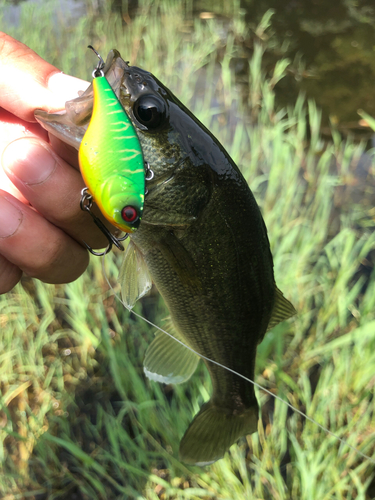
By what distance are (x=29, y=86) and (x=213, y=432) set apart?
54.8 inches

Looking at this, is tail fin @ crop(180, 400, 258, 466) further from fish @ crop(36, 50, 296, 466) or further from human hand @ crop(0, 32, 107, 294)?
human hand @ crop(0, 32, 107, 294)

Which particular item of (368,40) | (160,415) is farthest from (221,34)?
(160,415)

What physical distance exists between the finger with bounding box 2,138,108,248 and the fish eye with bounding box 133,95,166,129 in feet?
1.41

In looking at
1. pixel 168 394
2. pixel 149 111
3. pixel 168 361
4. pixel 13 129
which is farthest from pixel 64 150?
pixel 168 394

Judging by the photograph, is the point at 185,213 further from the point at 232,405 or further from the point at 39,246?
the point at 232,405

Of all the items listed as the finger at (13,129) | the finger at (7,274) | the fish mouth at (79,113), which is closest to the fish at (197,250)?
the fish mouth at (79,113)

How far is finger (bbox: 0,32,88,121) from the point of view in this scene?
1282 mm

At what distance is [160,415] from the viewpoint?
6.51 feet

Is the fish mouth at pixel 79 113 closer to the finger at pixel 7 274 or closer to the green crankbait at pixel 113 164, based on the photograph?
the green crankbait at pixel 113 164

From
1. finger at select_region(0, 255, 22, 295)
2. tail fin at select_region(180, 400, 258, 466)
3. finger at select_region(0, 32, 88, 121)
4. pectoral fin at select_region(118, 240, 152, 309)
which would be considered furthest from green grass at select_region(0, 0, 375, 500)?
finger at select_region(0, 32, 88, 121)

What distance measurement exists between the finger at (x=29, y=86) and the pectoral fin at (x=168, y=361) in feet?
2.99

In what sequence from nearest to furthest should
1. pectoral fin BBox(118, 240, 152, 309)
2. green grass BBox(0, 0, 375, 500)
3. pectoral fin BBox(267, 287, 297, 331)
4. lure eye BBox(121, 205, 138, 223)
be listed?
lure eye BBox(121, 205, 138, 223) < pectoral fin BBox(118, 240, 152, 309) < pectoral fin BBox(267, 287, 297, 331) < green grass BBox(0, 0, 375, 500)

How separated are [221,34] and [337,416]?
6.32m

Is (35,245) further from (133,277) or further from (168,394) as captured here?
(168,394)
